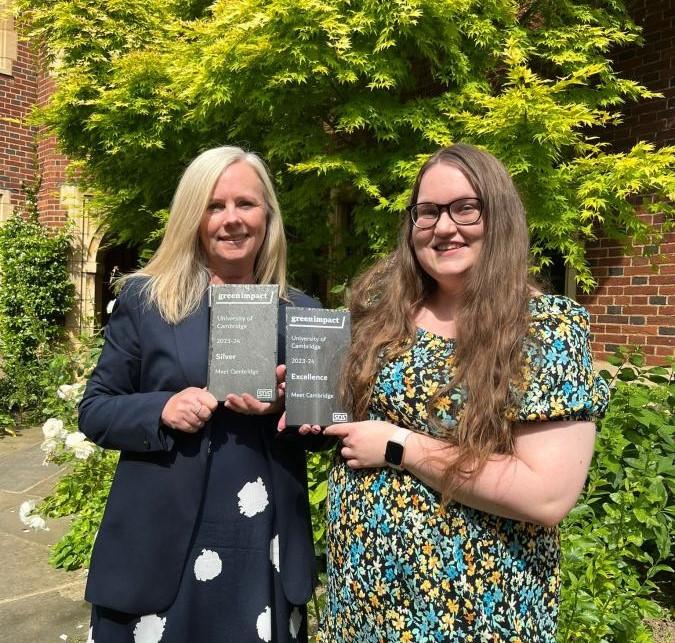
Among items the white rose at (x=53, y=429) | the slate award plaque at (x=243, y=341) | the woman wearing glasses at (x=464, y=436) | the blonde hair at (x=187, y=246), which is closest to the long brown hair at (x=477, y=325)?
the woman wearing glasses at (x=464, y=436)

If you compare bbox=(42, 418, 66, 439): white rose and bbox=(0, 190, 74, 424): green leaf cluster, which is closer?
bbox=(42, 418, 66, 439): white rose

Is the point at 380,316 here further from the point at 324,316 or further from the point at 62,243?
the point at 62,243

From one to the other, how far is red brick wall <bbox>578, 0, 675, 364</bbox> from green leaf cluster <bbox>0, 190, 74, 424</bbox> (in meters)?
7.17

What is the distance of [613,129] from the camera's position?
A: 203 inches

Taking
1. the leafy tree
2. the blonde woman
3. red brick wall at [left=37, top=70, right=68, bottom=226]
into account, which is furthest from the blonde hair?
red brick wall at [left=37, top=70, right=68, bottom=226]

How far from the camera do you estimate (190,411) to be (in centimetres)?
157

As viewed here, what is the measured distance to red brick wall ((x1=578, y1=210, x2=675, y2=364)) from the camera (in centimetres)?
483

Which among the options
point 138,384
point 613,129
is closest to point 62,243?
point 613,129

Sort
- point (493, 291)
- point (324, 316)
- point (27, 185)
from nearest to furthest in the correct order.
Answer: point (493, 291) → point (324, 316) → point (27, 185)

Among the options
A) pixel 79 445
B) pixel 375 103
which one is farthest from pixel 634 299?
pixel 79 445

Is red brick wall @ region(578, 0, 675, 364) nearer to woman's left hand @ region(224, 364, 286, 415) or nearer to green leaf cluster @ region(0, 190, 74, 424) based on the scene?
woman's left hand @ region(224, 364, 286, 415)

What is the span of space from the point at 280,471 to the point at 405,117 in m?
2.85

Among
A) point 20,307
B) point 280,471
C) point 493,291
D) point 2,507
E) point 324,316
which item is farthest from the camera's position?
point 20,307

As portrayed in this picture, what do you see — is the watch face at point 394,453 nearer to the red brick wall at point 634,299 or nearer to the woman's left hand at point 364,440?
the woman's left hand at point 364,440
